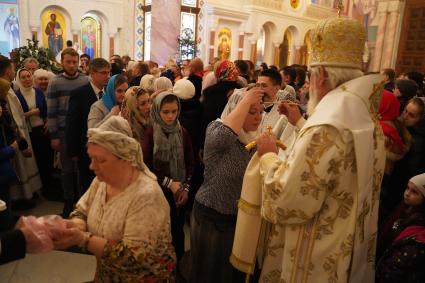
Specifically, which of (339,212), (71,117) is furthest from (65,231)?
(71,117)

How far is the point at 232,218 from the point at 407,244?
1059 mm

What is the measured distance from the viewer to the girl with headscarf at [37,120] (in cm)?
493

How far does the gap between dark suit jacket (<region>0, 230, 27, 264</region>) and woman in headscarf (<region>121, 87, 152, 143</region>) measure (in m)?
1.81

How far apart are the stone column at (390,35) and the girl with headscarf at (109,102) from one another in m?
11.7

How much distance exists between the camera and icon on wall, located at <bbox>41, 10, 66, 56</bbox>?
14.1 m

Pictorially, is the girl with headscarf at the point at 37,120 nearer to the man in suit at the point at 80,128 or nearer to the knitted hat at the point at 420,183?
the man in suit at the point at 80,128

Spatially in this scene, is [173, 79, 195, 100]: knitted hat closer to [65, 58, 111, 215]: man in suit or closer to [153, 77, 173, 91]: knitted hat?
[153, 77, 173, 91]: knitted hat

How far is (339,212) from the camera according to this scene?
1.73 m

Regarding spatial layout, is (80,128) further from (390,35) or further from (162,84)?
(390,35)

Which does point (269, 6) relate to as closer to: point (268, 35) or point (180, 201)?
point (268, 35)

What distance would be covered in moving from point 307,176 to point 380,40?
43.0ft

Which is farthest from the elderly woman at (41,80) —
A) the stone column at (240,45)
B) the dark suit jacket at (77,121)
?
the stone column at (240,45)

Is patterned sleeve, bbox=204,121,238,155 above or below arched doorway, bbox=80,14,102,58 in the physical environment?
below

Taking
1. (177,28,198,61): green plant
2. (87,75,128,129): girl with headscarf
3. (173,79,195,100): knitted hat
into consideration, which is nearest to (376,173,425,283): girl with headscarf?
(173,79,195,100): knitted hat
